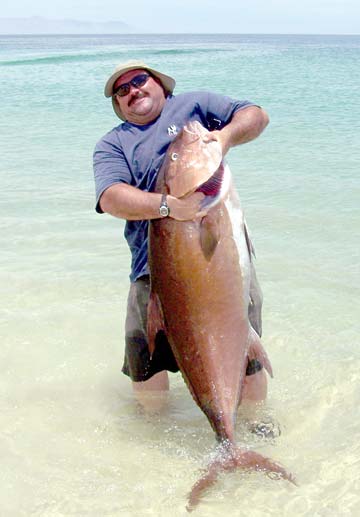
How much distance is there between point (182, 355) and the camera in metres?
3.65

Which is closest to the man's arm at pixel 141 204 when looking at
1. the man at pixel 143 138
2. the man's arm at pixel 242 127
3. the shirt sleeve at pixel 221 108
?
the man at pixel 143 138

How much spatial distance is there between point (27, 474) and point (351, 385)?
2.22 m

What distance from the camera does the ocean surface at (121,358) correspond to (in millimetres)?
3742

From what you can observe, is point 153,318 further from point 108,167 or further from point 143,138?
point 143,138

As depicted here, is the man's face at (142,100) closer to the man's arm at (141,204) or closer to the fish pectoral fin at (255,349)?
the man's arm at (141,204)

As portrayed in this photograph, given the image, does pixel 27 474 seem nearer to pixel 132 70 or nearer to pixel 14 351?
pixel 14 351

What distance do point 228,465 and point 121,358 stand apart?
2.07 meters

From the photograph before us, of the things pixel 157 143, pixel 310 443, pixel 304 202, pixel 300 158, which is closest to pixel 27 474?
pixel 310 443

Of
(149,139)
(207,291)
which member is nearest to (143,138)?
(149,139)

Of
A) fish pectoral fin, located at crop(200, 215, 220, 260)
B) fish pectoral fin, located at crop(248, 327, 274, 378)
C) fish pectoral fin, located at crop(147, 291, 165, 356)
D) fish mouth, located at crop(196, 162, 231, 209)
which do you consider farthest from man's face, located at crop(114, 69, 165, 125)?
fish pectoral fin, located at crop(248, 327, 274, 378)

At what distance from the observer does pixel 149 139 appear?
3768 mm

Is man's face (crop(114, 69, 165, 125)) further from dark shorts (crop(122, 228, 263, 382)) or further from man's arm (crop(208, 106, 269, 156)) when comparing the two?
dark shorts (crop(122, 228, 263, 382))

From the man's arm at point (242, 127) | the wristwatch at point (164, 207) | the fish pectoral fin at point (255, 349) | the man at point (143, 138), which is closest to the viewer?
the wristwatch at point (164, 207)

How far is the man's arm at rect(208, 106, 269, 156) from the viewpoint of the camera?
Answer: 3459 mm
